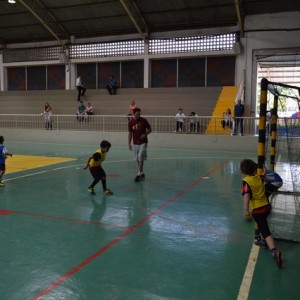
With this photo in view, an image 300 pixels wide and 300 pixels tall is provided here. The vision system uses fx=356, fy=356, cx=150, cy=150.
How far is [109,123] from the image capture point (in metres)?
19.1

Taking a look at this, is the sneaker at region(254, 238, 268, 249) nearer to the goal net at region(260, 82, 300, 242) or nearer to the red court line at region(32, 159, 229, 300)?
the goal net at region(260, 82, 300, 242)

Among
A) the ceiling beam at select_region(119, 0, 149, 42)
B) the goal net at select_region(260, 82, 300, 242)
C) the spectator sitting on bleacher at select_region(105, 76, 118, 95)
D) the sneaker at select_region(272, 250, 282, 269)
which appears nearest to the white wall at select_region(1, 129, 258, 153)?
the goal net at select_region(260, 82, 300, 242)

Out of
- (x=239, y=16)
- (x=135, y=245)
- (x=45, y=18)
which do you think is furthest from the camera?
(x=45, y=18)

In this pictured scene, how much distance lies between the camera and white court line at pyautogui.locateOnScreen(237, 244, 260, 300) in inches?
133

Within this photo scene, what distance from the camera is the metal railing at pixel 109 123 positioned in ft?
55.3

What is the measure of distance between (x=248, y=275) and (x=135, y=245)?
4.91 feet

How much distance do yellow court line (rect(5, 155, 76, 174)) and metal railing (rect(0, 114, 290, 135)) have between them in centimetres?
588

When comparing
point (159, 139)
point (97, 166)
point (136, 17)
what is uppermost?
point (136, 17)

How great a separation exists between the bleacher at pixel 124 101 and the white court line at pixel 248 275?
17058mm

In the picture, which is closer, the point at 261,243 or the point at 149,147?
the point at 261,243

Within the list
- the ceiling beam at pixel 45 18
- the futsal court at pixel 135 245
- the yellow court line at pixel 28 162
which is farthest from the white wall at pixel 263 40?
the futsal court at pixel 135 245

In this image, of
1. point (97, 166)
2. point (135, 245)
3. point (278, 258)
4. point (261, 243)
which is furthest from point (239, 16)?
point (278, 258)

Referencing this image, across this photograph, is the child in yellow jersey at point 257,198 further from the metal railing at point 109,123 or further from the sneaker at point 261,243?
the metal railing at point 109,123

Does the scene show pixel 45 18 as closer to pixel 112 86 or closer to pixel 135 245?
pixel 112 86
